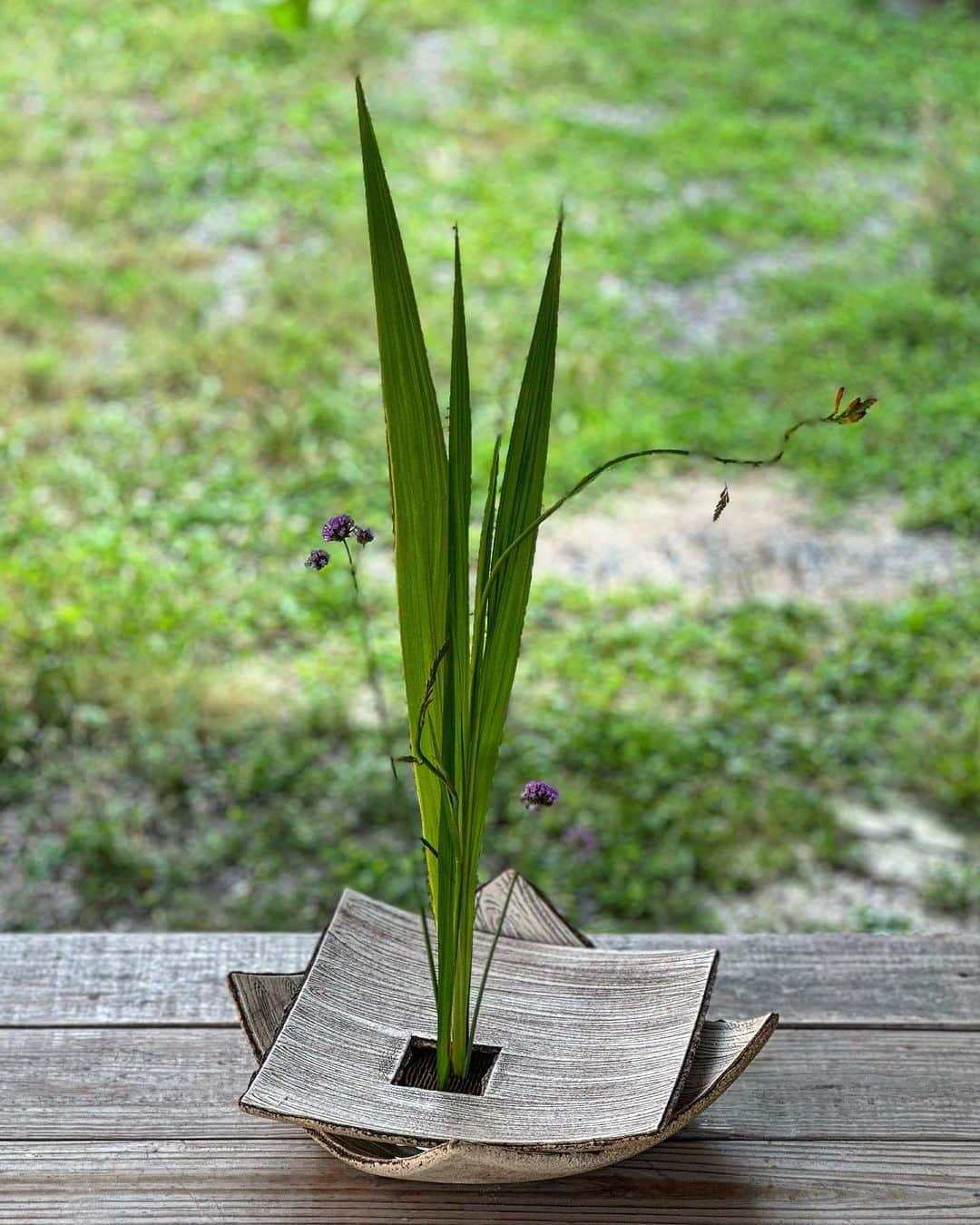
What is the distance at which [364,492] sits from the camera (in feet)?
12.2

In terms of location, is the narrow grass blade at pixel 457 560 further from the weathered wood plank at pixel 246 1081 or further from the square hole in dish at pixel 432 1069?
the weathered wood plank at pixel 246 1081

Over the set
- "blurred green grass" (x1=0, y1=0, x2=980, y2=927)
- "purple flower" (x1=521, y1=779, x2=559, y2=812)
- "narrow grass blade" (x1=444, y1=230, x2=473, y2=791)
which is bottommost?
"purple flower" (x1=521, y1=779, x2=559, y2=812)

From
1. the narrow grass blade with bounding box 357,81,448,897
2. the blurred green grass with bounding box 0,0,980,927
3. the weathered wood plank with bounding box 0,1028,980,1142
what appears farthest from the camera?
the blurred green grass with bounding box 0,0,980,927

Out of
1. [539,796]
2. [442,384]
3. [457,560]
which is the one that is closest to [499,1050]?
[539,796]

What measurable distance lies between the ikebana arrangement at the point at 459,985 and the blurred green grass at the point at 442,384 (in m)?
0.77

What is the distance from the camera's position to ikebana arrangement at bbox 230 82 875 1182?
80cm

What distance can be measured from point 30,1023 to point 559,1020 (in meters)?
0.43

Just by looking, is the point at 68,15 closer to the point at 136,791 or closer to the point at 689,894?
the point at 136,791

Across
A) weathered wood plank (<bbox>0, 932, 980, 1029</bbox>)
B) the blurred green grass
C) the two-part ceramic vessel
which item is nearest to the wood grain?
the two-part ceramic vessel

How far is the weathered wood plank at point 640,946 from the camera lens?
112 cm

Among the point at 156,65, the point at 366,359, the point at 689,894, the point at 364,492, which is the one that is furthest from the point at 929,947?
the point at 156,65

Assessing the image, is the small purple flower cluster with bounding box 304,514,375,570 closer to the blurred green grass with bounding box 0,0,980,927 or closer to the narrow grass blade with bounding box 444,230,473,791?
the narrow grass blade with bounding box 444,230,473,791

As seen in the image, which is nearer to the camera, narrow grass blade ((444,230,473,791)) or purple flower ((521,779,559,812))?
narrow grass blade ((444,230,473,791))

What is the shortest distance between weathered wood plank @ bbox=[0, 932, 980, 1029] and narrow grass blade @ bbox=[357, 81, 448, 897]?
1.25ft
